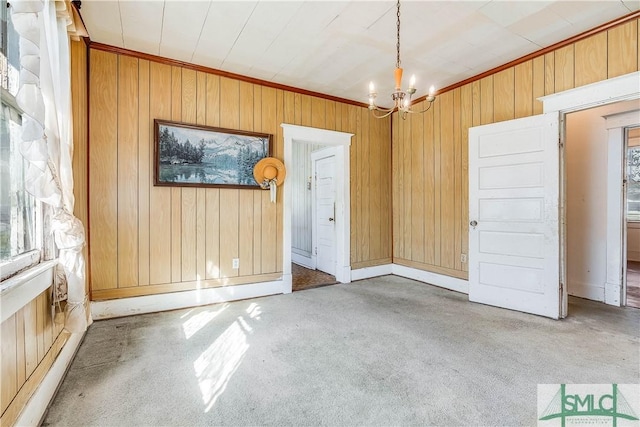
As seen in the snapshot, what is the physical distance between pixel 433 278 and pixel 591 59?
288cm

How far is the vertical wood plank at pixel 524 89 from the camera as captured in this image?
10.3 feet

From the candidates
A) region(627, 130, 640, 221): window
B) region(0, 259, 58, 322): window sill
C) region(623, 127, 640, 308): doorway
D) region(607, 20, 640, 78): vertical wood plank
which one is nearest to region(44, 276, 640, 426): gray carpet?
region(0, 259, 58, 322): window sill

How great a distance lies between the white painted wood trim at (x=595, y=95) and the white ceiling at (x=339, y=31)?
0.51m

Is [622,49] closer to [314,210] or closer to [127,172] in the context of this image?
[314,210]

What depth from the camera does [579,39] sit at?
9.04 ft

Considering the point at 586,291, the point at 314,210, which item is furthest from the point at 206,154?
the point at 586,291

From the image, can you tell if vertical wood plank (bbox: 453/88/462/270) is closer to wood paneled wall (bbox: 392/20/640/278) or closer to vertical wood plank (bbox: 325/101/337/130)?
wood paneled wall (bbox: 392/20/640/278)

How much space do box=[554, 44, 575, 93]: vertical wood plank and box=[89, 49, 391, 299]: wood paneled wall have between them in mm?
2632

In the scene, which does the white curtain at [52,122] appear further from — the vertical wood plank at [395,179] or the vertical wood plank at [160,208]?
the vertical wood plank at [395,179]

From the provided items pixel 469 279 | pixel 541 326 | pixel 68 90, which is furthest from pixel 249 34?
pixel 541 326

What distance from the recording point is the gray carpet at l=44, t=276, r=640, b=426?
159 cm

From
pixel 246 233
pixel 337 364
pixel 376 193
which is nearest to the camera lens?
pixel 337 364

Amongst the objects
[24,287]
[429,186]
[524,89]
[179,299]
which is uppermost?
[524,89]

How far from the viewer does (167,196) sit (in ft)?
10.3
